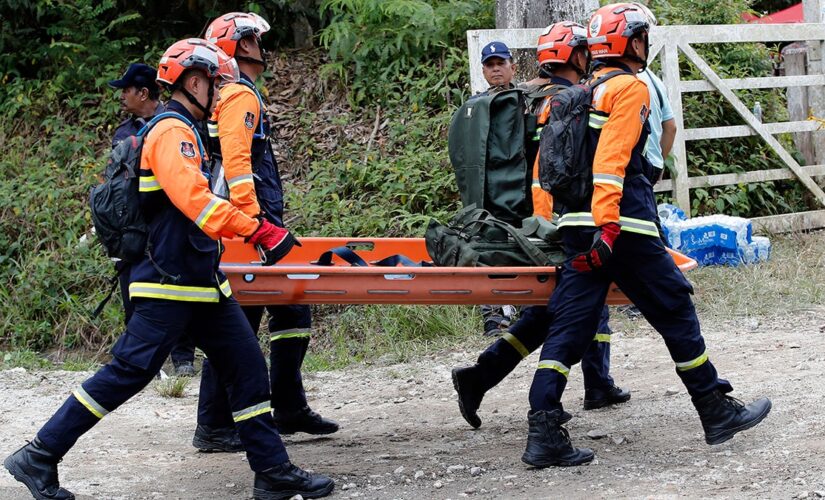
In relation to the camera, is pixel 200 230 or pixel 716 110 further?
pixel 716 110

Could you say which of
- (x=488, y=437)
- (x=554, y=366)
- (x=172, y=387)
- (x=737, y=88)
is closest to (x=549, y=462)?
(x=554, y=366)

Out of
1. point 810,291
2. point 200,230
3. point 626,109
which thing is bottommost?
point 810,291

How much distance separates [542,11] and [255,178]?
13.3ft

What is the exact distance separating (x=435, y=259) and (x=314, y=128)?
563cm

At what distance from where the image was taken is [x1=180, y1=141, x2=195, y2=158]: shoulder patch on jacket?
445 centimetres

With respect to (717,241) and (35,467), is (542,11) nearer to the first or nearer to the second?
(717,241)

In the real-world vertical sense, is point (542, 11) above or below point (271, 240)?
above

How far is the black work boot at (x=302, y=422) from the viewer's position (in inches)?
230

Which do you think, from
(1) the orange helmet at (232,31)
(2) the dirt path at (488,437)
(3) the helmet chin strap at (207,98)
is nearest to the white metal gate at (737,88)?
(2) the dirt path at (488,437)

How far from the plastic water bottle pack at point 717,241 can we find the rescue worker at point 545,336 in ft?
9.38

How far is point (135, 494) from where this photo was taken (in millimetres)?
5031

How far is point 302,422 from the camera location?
585cm

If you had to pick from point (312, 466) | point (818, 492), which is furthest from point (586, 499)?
point (312, 466)

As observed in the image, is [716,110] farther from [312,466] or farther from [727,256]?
[312,466]
